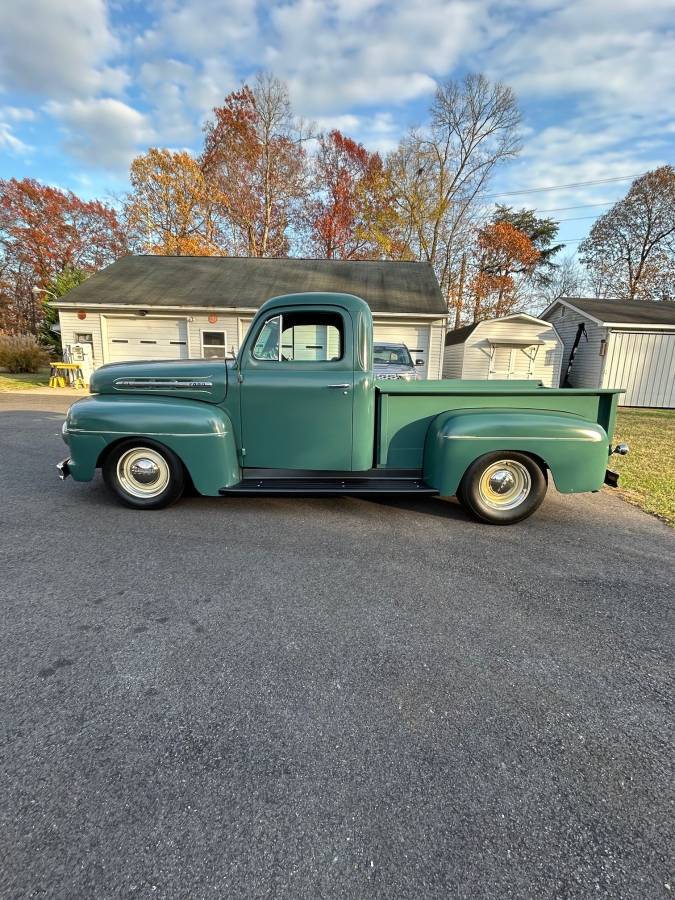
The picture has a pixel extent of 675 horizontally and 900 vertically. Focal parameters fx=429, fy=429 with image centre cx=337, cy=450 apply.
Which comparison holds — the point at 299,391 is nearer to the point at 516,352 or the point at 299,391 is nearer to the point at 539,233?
the point at 516,352

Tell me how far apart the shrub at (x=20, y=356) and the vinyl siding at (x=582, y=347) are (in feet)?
83.7

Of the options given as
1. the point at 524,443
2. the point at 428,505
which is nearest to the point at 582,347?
the point at 428,505

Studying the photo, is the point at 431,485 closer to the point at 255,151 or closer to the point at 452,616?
the point at 452,616

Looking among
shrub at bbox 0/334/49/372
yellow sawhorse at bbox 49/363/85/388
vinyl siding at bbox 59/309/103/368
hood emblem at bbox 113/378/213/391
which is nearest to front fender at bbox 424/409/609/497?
hood emblem at bbox 113/378/213/391

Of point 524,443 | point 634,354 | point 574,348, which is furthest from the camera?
point 574,348

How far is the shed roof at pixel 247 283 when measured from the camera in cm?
1573

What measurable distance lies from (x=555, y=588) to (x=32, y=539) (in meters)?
4.26

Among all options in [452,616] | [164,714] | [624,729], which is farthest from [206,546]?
[624,729]

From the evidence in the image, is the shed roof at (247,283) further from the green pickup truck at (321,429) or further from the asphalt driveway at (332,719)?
the asphalt driveway at (332,719)

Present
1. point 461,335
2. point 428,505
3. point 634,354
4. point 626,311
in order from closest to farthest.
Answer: point 428,505
point 634,354
point 626,311
point 461,335

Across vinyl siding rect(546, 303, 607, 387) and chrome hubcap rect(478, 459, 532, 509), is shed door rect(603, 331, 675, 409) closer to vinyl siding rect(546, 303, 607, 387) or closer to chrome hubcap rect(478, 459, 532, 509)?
vinyl siding rect(546, 303, 607, 387)

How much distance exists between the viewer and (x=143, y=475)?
4.39 meters

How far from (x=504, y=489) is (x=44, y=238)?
40934 mm

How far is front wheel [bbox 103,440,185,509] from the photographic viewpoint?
14.2 ft
